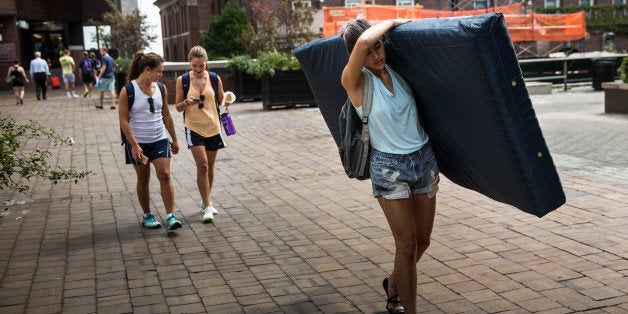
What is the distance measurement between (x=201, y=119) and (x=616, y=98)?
11.3 m

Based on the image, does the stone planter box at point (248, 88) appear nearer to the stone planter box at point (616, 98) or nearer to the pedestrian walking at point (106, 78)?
the pedestrian walking at point (106, 78)

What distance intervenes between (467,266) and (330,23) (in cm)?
2363

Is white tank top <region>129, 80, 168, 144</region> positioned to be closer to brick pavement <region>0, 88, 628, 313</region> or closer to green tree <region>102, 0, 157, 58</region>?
brick pavement <region>0, 88, 628, 313</region>

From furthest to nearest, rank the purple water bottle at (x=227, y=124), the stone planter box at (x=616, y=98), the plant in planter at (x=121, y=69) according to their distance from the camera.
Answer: the plant in planter at (x=121, y=69), the stone planter box at (x=616, y=98), the purple water bottle at (x=227, y=124)

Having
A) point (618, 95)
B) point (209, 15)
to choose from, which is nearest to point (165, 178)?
point (618, 95)

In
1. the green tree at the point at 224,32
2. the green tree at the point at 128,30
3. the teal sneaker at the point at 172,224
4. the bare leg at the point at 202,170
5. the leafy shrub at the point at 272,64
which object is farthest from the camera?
the green tree at the point at 224,32

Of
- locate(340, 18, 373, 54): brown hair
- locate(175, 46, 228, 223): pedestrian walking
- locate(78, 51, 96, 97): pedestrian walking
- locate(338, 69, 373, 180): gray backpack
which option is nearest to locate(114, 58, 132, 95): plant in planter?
locate(78, 51, 96, 97): pedestrian walking

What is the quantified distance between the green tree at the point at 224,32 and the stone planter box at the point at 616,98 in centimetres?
3089

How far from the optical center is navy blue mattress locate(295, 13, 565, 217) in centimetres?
406

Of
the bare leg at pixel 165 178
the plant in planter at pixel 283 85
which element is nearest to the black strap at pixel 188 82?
the bare leg at pixel 165 178

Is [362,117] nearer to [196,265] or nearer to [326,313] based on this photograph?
[326,313]

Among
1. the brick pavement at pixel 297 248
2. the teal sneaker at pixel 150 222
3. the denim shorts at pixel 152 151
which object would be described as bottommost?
the brick pavement at pixel 297 248

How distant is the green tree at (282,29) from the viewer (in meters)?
27.0

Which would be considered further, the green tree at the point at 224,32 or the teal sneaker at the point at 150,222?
the green tree at the point at 224,32
